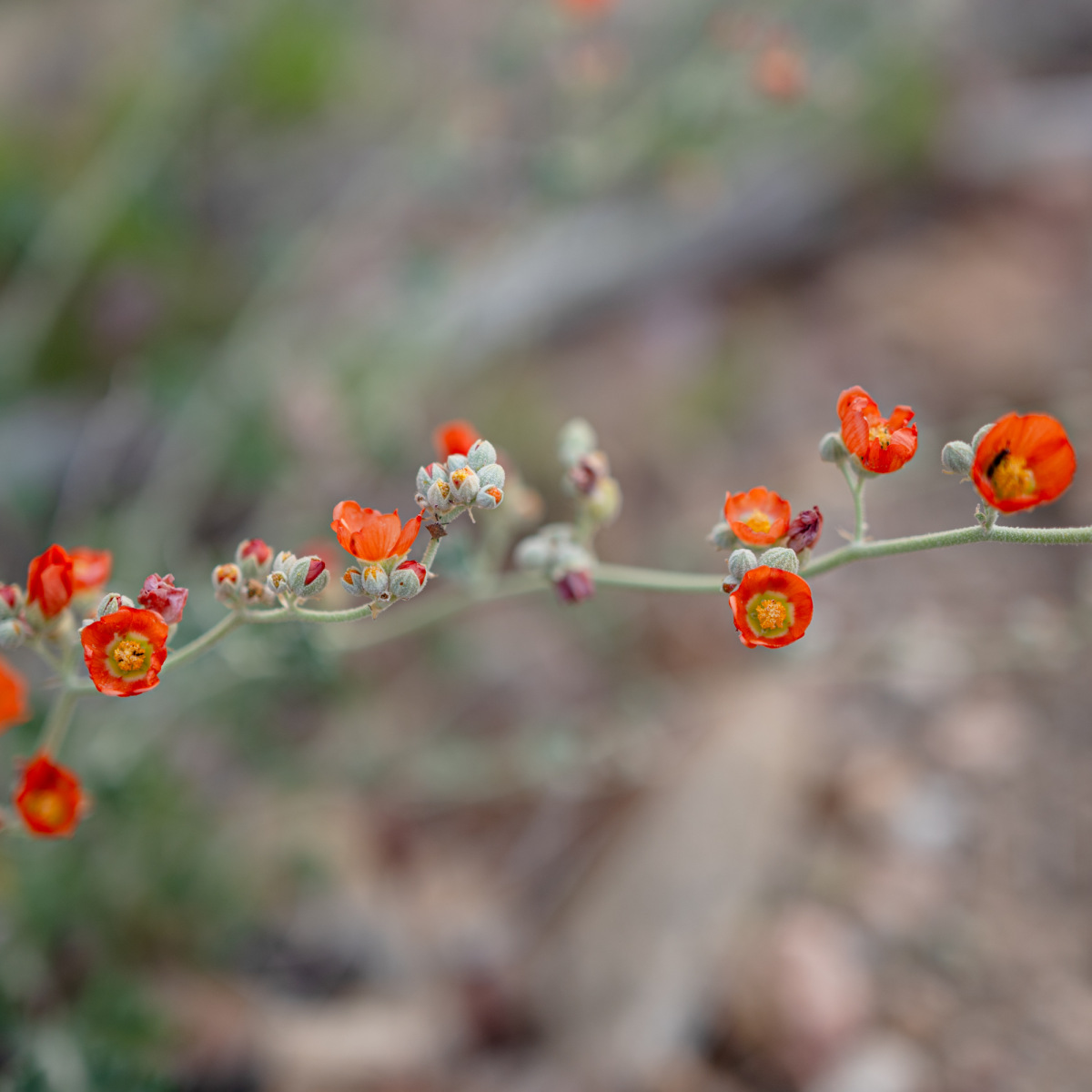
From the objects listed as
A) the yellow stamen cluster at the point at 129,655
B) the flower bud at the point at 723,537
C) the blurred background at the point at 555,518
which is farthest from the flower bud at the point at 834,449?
the yellow stamen cluster at the point at 129,655

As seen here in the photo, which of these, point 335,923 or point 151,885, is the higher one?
point 151,885

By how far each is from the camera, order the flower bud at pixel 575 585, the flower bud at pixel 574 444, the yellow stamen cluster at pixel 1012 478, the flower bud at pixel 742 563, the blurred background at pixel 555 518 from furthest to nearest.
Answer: the blurred background at pixel 555 518 → the flower bud at pixel 574 444 → the flower bud at pixel 575 585 → the flower bud at pixel 742 563 → the yellow stamen cluster at pixel 1012 478

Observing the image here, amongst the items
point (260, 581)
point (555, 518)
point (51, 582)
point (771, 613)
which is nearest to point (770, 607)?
point (771, 613)

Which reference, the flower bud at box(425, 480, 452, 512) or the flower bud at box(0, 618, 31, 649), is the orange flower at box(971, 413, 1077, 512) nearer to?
the flower bud at box(425, 480, 452, 512)

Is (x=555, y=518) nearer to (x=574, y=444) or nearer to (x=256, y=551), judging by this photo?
(x=574, y=444)

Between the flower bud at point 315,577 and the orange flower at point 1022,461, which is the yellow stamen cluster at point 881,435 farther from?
the flower bud at point 315,577

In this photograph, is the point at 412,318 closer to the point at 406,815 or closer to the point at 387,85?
the point at 406,815

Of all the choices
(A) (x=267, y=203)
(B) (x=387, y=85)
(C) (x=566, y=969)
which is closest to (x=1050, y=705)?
(C) (x=566, y=969)
